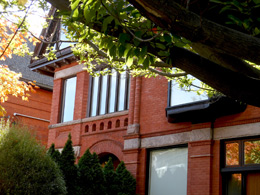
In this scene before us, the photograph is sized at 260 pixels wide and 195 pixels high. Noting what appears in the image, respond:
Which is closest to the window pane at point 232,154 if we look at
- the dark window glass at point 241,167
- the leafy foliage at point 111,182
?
the dark window glass at point 241,167

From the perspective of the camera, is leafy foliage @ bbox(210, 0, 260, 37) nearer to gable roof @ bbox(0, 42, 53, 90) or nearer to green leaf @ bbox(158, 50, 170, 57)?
green leaf @ bbox(158, 50, 170, 57)

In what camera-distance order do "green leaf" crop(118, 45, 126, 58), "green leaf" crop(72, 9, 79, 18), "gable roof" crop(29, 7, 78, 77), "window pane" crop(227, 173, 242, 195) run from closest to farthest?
1. "green leaf" crop(72, 9, 79, 18)
2. "green leaf" crop(118, 45, 126, 58)
3. "window pane" crop(227, 173, 242, 195)
4. "gable roof" crop(29, 7, 78, 77)

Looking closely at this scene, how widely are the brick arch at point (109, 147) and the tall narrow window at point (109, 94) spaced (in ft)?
4.44

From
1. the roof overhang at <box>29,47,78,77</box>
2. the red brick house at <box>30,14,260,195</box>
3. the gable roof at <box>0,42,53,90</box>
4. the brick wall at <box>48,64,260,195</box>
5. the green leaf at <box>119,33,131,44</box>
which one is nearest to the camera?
the green leaf at <box>119,33,131,44</box>

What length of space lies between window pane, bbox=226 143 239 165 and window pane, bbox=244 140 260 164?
32 centimetres

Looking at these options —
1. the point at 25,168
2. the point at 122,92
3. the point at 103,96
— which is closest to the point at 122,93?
the point at 122,92

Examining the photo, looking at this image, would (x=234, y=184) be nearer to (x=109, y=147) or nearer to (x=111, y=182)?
(x=111, y=182)

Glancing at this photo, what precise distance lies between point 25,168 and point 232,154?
611 centimetres

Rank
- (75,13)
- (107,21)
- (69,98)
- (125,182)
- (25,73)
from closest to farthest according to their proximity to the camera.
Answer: (75,13) → (107,21) → (125,182) → (69,98) → (25,73)

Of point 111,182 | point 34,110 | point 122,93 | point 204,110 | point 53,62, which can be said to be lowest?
point 111,182

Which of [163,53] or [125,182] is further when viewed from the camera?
[125,182]

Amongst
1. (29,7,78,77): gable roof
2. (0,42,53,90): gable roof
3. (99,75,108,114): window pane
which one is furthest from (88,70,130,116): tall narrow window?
(0,42,53,90): gable roof

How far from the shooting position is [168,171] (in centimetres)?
1500

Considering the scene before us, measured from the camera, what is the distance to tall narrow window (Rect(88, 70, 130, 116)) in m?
17.8
